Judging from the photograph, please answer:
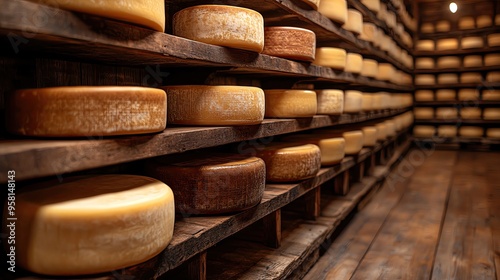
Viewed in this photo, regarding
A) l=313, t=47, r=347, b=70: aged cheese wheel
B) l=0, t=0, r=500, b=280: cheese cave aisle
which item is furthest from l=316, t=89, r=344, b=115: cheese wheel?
l=313, t=47, r=347, b=70: aged cheese wheel

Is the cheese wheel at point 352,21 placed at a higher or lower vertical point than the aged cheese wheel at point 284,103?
higher

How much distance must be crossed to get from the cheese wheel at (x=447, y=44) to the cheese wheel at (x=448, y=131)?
1.35 meters

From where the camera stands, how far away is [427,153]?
21.8 feet

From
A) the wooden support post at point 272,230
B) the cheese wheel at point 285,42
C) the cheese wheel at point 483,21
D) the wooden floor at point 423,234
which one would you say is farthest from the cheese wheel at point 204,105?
the cheese wheel at point 483,21

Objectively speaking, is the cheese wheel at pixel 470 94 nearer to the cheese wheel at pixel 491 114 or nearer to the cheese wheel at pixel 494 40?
the cheese wheel at pixel 491 114

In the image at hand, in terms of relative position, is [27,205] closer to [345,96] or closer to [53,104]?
[53,104]

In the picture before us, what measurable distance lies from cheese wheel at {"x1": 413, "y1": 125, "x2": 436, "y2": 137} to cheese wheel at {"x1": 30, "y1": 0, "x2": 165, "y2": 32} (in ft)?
22.5

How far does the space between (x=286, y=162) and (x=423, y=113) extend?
5.94 metres

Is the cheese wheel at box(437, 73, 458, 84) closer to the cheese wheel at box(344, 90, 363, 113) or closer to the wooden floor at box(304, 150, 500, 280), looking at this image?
the wooden floor at box(304, 150, 500, 280)

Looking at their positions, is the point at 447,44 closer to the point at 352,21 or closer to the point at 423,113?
the point at 423,113

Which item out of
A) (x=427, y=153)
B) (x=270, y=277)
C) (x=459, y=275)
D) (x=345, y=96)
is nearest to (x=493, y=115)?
(x=427, y=153)

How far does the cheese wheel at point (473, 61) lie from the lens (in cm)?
673

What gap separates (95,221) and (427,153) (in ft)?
21.5

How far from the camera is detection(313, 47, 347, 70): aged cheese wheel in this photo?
2.67 metres
